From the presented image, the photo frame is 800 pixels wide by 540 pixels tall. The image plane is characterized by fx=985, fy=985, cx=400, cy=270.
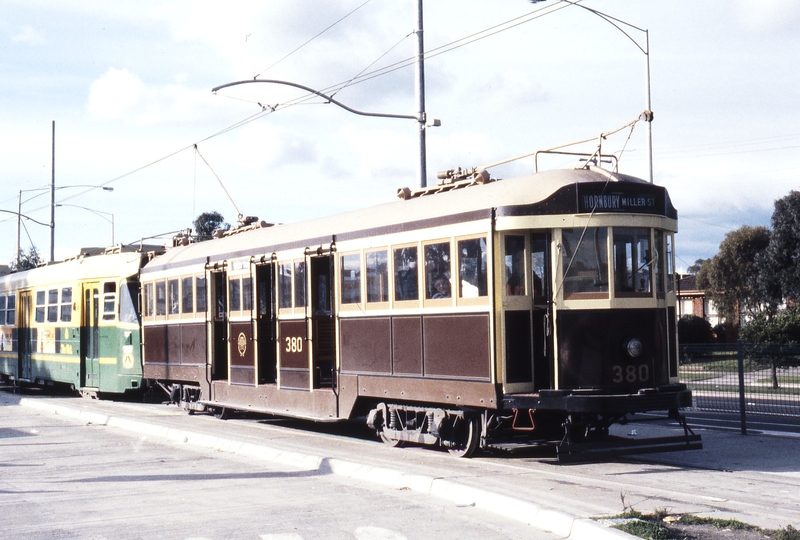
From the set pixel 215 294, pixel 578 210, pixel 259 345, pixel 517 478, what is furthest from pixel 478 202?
pixel 215 294

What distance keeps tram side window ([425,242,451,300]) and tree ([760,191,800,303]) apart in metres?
43.0

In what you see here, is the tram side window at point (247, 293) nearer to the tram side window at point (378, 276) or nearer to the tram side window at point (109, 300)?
the tram side window at point (378, 276)

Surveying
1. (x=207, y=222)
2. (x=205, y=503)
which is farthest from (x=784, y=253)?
(x=205, y=503)

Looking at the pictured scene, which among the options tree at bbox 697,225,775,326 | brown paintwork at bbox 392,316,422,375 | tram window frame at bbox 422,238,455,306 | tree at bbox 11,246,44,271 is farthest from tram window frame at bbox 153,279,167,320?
tree at bbox 697,225,775,326

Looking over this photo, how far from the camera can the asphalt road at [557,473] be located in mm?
8211

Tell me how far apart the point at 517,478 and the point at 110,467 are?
493cm

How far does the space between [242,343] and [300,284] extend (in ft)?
7.64

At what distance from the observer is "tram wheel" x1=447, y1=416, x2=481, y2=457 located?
Result: 38.2ft

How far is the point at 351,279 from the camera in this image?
44.6 feet

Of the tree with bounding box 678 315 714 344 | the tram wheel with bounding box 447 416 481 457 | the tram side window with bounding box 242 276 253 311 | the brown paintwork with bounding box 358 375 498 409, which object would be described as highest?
the tram side window with bounding box 242 276 253 311

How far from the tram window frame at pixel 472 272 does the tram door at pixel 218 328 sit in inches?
273

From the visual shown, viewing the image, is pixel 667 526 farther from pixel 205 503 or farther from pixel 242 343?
pixel 242 343

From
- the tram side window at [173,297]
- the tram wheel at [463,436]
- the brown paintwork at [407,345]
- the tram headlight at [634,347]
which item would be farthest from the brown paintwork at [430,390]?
the tram side window at [173,297]

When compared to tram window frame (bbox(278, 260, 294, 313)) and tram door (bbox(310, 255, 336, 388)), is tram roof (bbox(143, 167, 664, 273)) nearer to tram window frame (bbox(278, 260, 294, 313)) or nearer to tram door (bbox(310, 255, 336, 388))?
tram window frame (bbox(278, 260, 294, 313))
